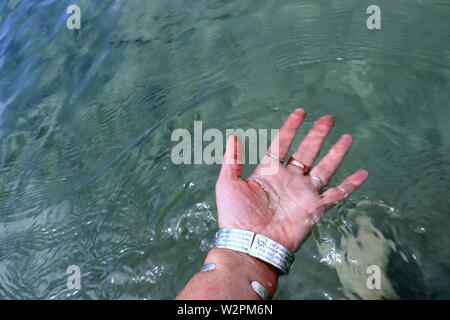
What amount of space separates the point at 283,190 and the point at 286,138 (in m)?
0.40

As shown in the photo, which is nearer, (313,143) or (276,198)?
(276,198)

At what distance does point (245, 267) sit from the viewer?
2.29 metres

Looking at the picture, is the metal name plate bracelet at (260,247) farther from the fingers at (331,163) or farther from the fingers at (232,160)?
the fingers at (331,163)

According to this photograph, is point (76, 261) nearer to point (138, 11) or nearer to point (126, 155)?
point (126, 155)

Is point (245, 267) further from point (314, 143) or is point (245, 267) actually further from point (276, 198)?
point (314, 143)

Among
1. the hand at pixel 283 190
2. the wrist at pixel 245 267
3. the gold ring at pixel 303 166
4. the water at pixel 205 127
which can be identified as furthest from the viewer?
the gold ring at pixel 303 166

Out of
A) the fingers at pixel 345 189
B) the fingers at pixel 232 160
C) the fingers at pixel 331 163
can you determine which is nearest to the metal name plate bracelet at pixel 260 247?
the fingers at pixel 232 160

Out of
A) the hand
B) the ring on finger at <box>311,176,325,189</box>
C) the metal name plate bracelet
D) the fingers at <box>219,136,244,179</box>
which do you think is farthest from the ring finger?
the metal name plate bracelet

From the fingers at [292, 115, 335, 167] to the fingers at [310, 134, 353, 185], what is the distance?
0.28ft

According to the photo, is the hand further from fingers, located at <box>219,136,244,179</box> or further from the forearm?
the forearm

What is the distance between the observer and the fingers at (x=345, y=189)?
2699 mm

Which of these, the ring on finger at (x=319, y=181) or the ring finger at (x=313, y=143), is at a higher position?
the ring finger at (x=313, y=143)

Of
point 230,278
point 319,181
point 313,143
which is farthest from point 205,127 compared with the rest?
point 230,278
